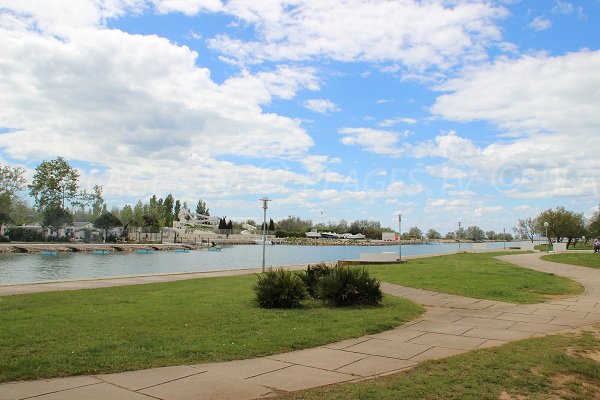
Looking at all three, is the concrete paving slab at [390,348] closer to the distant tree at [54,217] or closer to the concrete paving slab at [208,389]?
the concrete paving slab at [208,389]

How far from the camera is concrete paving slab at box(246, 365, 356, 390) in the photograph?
216 inches

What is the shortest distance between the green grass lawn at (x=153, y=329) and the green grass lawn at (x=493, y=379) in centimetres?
215

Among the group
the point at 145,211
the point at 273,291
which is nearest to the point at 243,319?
the point at 273,291

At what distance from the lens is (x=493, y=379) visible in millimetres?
5496

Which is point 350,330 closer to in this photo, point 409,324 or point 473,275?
point 409,324

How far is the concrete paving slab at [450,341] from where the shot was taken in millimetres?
7652

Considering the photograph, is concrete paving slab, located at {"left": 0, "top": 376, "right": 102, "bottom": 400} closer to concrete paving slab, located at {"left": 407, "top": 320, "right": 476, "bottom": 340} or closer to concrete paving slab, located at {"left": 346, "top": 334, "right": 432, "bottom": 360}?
concrete paving slab, located at {"left": 346, "top": 334, "right": 432, "bottom": 360}

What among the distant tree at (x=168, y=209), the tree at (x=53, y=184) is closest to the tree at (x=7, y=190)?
the tree at (x=53, y=184)

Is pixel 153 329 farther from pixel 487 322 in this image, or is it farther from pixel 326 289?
pixel 487 322

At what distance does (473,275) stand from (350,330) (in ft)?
43.8

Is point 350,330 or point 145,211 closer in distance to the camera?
point 350,330

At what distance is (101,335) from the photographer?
25.8 ft

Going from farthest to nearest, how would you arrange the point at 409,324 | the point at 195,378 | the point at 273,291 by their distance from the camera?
the point at 273,291 < the point at 409,324 < the point at 195,378

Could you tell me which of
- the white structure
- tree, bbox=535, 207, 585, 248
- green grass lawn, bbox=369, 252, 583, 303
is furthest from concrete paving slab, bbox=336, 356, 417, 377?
tree, bbox=535, 207, 585, 248
